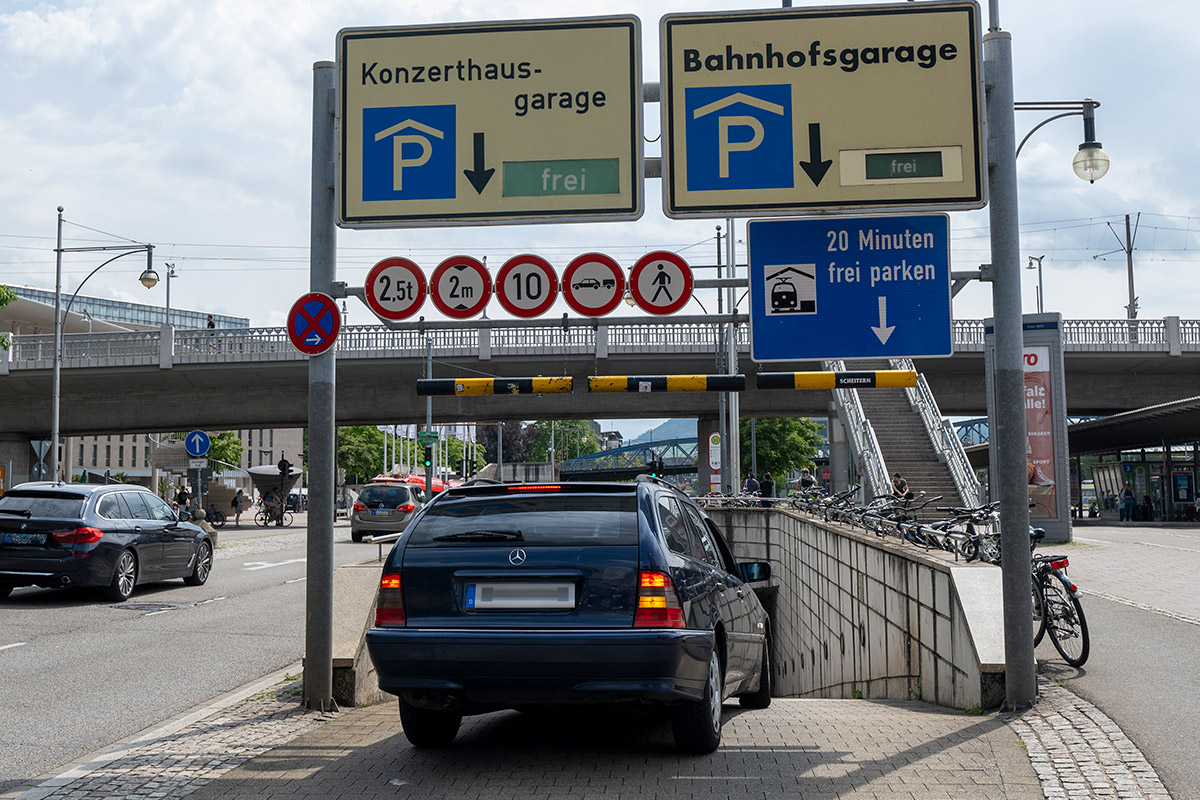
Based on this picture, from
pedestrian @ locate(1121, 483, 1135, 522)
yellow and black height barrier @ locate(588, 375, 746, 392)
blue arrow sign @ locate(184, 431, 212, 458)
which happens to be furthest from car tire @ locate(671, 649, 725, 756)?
pedestrian @ locate(1121, 483, 1135, 522)

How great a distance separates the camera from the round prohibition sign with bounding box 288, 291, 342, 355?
7762 mm

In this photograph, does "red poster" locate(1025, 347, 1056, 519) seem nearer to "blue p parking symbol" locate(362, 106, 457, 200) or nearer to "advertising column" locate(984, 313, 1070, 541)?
"advertising column" locate(984, 313, 1070, 541)

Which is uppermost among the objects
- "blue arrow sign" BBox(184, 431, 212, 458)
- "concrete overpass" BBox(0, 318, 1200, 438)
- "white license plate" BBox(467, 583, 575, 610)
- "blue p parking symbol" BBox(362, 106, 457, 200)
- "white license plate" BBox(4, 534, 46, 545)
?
"concrete overpass" BBox(0, 318, 1200, 438)

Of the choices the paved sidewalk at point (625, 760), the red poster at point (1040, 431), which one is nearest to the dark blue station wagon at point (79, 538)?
the paved sidewalk at point (625, 760)

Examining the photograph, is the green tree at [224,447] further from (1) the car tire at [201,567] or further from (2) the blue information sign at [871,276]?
(2) the blue information sign at [871,276]

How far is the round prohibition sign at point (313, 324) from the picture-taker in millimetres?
7762

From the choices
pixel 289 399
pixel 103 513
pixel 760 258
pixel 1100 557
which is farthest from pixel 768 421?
pixel 760 258

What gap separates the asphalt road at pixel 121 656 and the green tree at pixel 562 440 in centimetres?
10290

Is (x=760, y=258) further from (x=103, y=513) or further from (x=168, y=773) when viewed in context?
(x=103, y=513)

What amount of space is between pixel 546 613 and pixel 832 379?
123 inches

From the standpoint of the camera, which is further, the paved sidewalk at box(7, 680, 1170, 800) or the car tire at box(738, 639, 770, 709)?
the car tire at box(738, 639, 770, 709)

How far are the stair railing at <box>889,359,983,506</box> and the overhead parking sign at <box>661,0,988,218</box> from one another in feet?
58.4

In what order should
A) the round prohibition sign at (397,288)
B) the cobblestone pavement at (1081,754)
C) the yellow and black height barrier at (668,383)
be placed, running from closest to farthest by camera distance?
the cobblestone pavement at (1081,754), the yellow and black height barrier at (668,383), the round prohibition sign at (397,288)

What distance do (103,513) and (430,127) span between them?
9311mm
